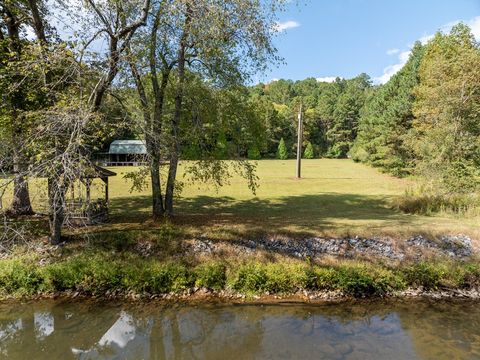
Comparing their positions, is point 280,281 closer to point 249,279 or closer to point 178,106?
point 249,279

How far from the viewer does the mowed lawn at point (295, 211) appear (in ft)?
40.0

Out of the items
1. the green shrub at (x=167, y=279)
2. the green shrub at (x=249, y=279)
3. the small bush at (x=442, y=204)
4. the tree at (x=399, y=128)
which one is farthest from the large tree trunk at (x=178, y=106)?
the tree at (x=399, y=128)

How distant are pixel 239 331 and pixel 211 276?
2.28 meters

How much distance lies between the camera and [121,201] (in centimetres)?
1859

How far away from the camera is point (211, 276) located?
33.6ft

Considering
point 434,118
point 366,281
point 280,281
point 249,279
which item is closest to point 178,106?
point 249,279

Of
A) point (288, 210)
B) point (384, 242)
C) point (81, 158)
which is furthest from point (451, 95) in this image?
point (81, 158)

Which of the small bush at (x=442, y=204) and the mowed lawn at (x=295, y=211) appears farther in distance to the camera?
the small bush at (x=442, y=204)

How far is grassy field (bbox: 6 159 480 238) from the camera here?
39.7 feet

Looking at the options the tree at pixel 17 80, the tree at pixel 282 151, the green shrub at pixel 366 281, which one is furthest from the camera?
the tree at pixel 282 151

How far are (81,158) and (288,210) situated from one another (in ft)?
35.7

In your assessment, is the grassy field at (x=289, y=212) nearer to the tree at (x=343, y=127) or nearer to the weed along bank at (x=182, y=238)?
the weed along bank at (x=182, y=238)

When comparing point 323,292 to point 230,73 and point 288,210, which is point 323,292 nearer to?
point 288,210

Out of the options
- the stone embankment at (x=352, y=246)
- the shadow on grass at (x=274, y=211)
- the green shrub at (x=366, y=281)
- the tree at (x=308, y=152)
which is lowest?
the green shrub at (x=366, y=281)
